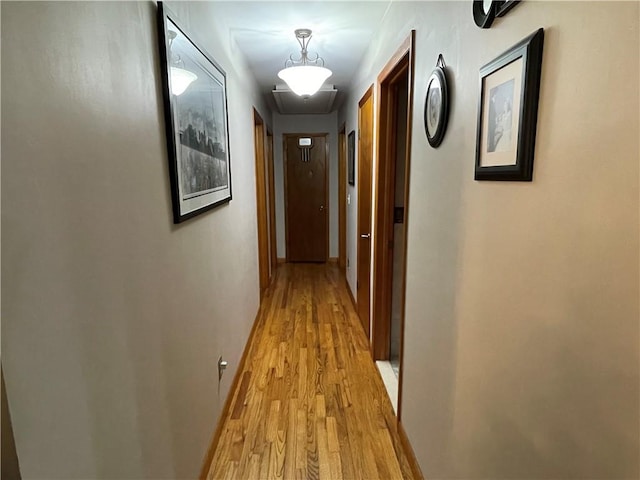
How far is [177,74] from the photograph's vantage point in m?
1.37

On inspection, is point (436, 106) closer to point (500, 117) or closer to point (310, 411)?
point (500, 117)

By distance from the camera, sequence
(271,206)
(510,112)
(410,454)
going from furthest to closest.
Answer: (271,206), (410,454), (510,112)

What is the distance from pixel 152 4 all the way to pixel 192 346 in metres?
1.28

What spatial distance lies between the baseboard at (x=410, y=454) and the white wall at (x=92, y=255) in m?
1.02

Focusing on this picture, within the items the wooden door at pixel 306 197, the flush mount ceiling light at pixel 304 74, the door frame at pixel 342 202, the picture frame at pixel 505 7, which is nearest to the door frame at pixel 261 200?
the door frame at pixel 342 202

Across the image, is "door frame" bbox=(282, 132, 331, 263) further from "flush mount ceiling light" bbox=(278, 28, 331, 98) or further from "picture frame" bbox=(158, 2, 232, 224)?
"picture frame" bbox=(158, 2, 232, 224)

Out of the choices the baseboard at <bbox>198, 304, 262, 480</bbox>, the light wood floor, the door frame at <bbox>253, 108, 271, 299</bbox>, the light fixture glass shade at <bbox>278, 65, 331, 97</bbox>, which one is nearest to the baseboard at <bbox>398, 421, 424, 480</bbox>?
the light wood floor

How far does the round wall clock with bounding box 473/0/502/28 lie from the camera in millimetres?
944

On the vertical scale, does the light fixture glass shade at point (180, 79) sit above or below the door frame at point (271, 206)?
above

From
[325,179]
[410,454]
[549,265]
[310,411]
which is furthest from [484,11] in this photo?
[325,179]

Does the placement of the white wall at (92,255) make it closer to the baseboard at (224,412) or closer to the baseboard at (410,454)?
the baseboard at (224,412)

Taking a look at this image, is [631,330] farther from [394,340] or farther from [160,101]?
[394,340]

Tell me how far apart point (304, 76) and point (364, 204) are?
3.90 feet

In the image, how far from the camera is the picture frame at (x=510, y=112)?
2.60ft
